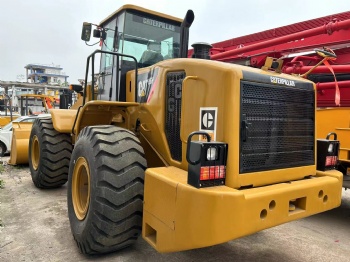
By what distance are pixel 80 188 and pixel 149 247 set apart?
3.30 ft

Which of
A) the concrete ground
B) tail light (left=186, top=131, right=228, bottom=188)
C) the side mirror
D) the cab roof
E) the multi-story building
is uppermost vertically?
the multi-story building

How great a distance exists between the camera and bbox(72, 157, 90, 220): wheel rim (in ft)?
11.1

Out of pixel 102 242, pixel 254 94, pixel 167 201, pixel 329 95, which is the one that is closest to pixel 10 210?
pixel 102 242

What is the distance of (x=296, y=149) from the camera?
9.93 feet

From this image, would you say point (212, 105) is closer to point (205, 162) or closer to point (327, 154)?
point (205, 162)

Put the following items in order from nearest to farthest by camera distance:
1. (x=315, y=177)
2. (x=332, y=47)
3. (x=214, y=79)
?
(x=214, y=79) → (x=315, y=177) → (x=332, y=47)

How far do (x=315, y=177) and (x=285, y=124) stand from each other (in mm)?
698

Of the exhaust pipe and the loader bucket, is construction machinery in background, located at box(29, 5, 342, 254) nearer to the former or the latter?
the exhaust pipe

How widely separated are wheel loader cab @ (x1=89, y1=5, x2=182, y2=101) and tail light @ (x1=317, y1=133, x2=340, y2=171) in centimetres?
239

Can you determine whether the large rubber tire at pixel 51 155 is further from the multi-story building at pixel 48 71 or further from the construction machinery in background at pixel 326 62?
the multi-story building at pixel 48 71

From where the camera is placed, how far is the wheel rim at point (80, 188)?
3398 mm

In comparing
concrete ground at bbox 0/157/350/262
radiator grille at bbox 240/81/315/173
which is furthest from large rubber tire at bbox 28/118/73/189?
radiator grille at bbox 240/81/315/173

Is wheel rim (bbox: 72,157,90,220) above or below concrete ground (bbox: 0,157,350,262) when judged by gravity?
above

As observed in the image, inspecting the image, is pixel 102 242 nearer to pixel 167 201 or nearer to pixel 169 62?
pixel 167 201
